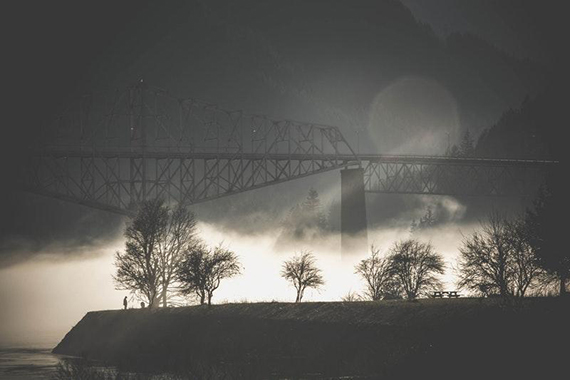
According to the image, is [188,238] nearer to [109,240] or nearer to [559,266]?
[559,266]

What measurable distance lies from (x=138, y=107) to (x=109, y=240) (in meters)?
23.6

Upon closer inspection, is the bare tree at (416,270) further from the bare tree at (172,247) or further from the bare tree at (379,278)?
the bare tree at (172,247)

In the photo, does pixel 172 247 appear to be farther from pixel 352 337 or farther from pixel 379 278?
pixel 352 337

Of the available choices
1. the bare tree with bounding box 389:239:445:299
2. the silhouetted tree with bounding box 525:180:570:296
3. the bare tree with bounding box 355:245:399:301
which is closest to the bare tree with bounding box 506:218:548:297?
the silhouetted tree with bounding box 525:180:570:296

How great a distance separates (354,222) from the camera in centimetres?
15312

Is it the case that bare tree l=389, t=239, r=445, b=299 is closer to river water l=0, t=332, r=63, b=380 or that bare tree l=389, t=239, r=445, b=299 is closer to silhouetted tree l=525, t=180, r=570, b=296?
silhouetted tree l=525, t=180, r=570, b=296

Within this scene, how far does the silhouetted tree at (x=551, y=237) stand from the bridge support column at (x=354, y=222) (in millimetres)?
63810

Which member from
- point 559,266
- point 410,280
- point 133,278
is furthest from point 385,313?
point 133,278

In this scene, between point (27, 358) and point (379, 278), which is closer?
point (27, 358)

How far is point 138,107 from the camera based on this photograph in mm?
166375

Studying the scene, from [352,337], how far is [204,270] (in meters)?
33.8

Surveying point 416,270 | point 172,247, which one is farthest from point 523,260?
point 172,247

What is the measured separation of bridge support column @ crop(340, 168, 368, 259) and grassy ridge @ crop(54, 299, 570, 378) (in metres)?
56.4

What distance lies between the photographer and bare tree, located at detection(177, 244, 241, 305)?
10169 centimetres
